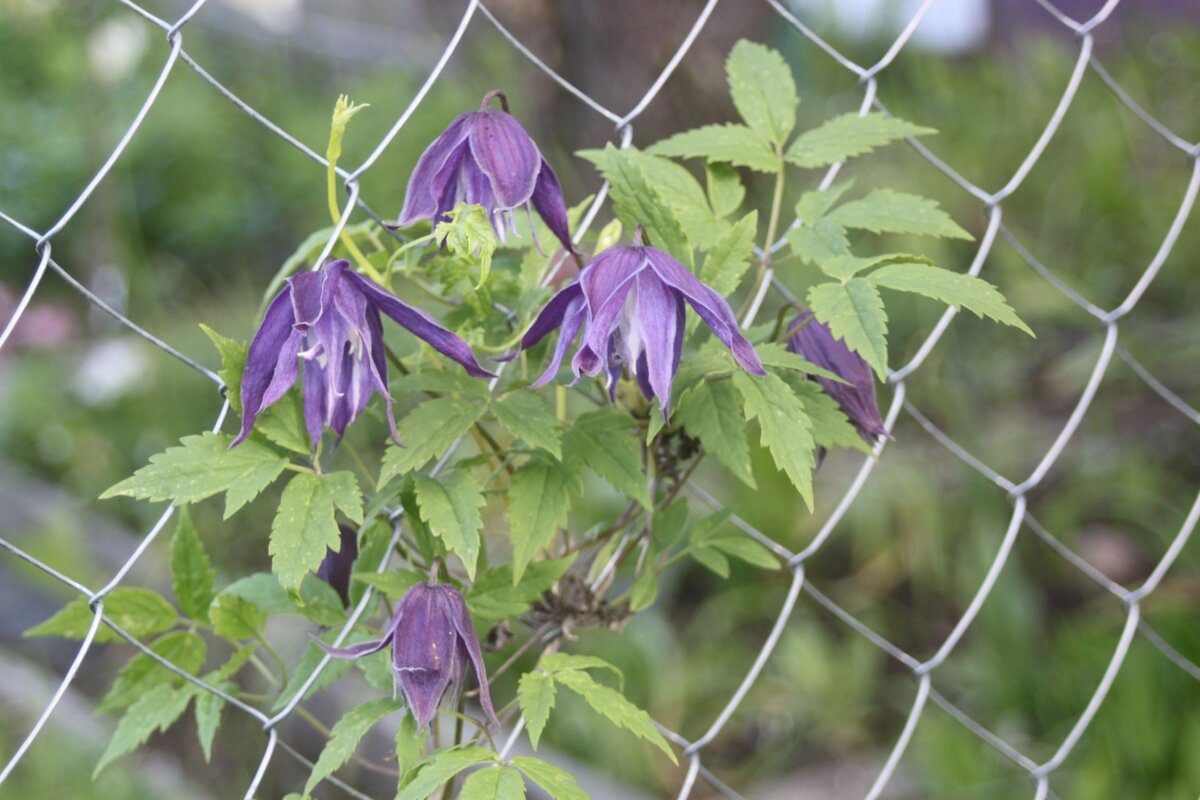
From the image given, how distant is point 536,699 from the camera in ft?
2.28

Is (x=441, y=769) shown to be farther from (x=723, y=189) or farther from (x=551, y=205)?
(x=723, y=189)

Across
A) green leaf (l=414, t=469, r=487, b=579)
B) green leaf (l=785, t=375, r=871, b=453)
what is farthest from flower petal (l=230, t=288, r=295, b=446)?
green leaf (l=785, t=375, r=871, b=453)

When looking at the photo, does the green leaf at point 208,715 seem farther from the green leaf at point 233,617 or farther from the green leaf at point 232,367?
the green leaf at point 232,367

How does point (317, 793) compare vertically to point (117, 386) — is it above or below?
below

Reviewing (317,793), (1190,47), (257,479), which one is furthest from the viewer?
(1190,47)

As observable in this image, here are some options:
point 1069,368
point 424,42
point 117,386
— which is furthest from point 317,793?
point 424,42

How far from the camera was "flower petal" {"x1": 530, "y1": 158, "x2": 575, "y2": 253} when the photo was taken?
755mm

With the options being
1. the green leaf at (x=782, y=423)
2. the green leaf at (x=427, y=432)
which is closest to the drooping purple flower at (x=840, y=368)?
the green leaf at (x=782, y=423)

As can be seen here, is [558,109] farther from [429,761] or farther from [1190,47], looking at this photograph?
[429,761]

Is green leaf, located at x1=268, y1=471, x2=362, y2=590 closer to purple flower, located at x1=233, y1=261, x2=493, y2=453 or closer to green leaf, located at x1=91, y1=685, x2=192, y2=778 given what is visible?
purple flower, located at x1=233, y1=261, x2=493, y2=453

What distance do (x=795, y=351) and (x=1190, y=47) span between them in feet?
9.19

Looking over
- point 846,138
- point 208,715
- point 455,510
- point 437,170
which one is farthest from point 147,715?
point 846,138

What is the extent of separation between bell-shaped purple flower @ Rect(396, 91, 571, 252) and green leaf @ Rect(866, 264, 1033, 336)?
20cm

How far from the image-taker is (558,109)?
282 cm
